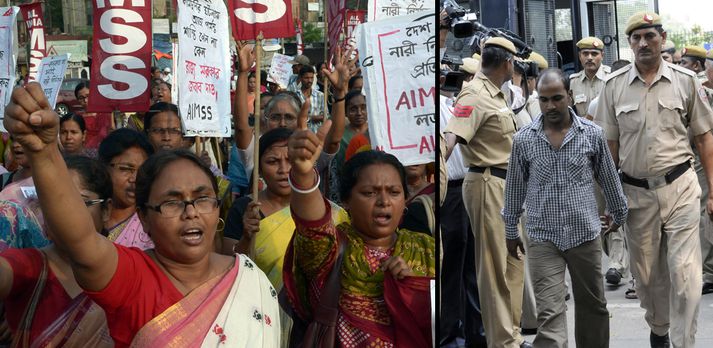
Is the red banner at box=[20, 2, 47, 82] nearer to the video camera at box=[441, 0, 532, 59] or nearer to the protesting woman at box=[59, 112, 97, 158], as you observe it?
the protesting woman at box=[59, 112, 97, 158]

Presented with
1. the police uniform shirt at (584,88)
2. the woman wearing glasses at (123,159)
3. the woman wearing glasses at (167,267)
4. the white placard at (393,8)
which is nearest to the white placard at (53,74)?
the woman wearing glasses at (123,159)

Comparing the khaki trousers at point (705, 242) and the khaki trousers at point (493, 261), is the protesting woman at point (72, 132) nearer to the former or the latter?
the khaki trousers at point (493, 261)

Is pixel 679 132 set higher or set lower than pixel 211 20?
lower

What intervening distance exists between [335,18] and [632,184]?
3.52 meters

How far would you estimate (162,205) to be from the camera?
12.3 ft

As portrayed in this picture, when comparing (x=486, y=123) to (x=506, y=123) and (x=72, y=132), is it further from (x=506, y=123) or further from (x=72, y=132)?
(x=72, y=132)

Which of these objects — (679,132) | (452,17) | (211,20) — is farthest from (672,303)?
(211,20)

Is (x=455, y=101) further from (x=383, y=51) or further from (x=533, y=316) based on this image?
(x=383, y=51)

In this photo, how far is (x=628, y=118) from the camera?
305 inches

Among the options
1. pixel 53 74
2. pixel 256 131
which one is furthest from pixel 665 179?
pixel 53 74

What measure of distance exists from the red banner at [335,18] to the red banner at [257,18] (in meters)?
0.42

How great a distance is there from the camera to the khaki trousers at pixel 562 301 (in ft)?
22.6

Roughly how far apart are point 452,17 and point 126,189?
3.33m

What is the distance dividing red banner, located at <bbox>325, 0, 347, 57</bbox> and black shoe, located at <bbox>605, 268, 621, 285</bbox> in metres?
6.08
